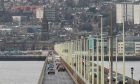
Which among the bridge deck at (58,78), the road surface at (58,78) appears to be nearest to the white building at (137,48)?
the bridge deck at (58,78)

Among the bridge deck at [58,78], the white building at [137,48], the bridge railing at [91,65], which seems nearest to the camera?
the bridge railing at [91,65]

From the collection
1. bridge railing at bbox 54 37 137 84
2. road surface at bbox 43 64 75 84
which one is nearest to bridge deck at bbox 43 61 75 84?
road surface at bbox 43 64 75 84

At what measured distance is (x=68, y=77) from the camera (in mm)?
75938

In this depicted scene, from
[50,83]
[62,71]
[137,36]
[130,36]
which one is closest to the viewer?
[50,83]

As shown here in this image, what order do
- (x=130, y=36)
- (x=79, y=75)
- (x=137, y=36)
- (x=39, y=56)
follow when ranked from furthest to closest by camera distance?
(x=39, y=56) → (x=137, y=36) → (x=130, y=36) → (x=79, y=75)

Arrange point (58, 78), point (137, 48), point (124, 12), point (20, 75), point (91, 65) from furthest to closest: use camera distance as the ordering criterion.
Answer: point (137, 48) < point (20, 75) < point (91, 65) < point (58, 78) < point (124, 12)

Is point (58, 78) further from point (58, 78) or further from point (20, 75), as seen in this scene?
point (20, 75)

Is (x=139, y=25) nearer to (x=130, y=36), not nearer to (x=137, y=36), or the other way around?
(x=137, y=36)

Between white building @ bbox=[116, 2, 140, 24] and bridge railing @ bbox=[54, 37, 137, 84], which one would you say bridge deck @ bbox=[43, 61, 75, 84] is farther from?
white building @ bbox=[116, 2, 140, 24]

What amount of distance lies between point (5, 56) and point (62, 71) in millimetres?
113885

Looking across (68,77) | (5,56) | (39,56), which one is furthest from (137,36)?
(68,77)

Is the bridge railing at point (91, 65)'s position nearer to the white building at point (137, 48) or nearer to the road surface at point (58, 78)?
the road surface at point (58, 78)

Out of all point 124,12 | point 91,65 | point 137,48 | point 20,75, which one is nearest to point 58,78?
point 91,65

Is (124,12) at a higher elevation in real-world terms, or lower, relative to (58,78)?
higher
